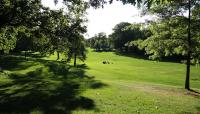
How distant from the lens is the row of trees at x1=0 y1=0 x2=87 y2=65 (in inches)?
666

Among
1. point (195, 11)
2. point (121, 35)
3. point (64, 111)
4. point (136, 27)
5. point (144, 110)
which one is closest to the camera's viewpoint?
point (64, 111)

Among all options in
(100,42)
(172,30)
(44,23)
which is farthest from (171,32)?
(100,42)

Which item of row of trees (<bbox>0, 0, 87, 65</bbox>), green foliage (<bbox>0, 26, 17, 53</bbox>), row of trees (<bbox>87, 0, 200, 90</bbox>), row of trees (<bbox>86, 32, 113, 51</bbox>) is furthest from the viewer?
row of trees (<bbox>86, 32, 113, 51</bbox>)

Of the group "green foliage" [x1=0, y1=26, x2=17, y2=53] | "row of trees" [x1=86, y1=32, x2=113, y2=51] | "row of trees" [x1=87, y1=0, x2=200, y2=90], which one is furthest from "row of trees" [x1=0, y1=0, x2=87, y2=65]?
"row of trees" [x1=86, y1=32, x2=113, y2=51]

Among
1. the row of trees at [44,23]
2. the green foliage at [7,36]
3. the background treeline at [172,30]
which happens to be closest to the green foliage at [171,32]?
the background treeline at [172,30]

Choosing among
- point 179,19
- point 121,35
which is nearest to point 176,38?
point 179,19

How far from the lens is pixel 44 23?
1792 centimetres

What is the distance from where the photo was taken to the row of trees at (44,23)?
16.9 meters

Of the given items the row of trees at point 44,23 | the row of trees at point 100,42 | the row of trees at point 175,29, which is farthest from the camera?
the row of trees at point 100,42

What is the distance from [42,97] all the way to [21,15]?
4555mm

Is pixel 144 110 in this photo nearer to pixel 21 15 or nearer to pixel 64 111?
pixel 64 111

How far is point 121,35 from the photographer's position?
154 m

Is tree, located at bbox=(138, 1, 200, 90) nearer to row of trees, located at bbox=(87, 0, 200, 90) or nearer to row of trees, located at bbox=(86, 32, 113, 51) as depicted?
row of trees, located at bbox=(87, 0, 200, 90)

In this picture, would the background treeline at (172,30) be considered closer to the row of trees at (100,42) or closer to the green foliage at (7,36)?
the green foliage at (7,36)
